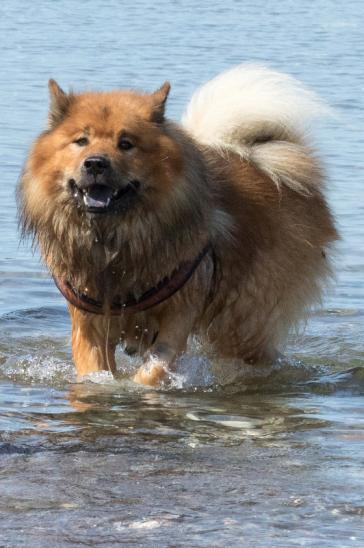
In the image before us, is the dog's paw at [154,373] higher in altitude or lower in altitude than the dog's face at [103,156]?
lower

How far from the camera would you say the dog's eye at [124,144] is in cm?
522

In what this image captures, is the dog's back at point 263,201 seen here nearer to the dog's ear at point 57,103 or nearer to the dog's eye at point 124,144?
the dog's eye at point 124,144

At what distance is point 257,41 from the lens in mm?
20250

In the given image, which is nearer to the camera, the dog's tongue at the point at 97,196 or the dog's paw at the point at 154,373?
the dog's tongue at the point at 97,196

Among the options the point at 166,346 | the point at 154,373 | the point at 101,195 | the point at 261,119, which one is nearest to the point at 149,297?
the point at 166,346

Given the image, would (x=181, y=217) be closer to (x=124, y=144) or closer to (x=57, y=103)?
(x=124, y=144)

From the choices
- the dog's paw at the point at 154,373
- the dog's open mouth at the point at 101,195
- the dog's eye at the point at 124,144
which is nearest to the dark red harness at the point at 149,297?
the dog's paw at the point at 154,373

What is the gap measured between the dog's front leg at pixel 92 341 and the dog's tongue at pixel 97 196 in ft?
2.08

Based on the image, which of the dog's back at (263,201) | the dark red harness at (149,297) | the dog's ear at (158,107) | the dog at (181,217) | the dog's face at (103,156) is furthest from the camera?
the dog's back at (263,201)

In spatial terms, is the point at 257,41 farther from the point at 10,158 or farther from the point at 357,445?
the point at 357,445

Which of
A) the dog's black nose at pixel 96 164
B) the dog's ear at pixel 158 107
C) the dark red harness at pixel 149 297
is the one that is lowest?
the dark red harness at pixel 149 297

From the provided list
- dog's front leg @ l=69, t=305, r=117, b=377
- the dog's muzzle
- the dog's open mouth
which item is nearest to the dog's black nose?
the dog's muzzle

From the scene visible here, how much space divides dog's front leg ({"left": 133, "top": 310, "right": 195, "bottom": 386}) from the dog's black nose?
85 centimetres

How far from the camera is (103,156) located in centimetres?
505
